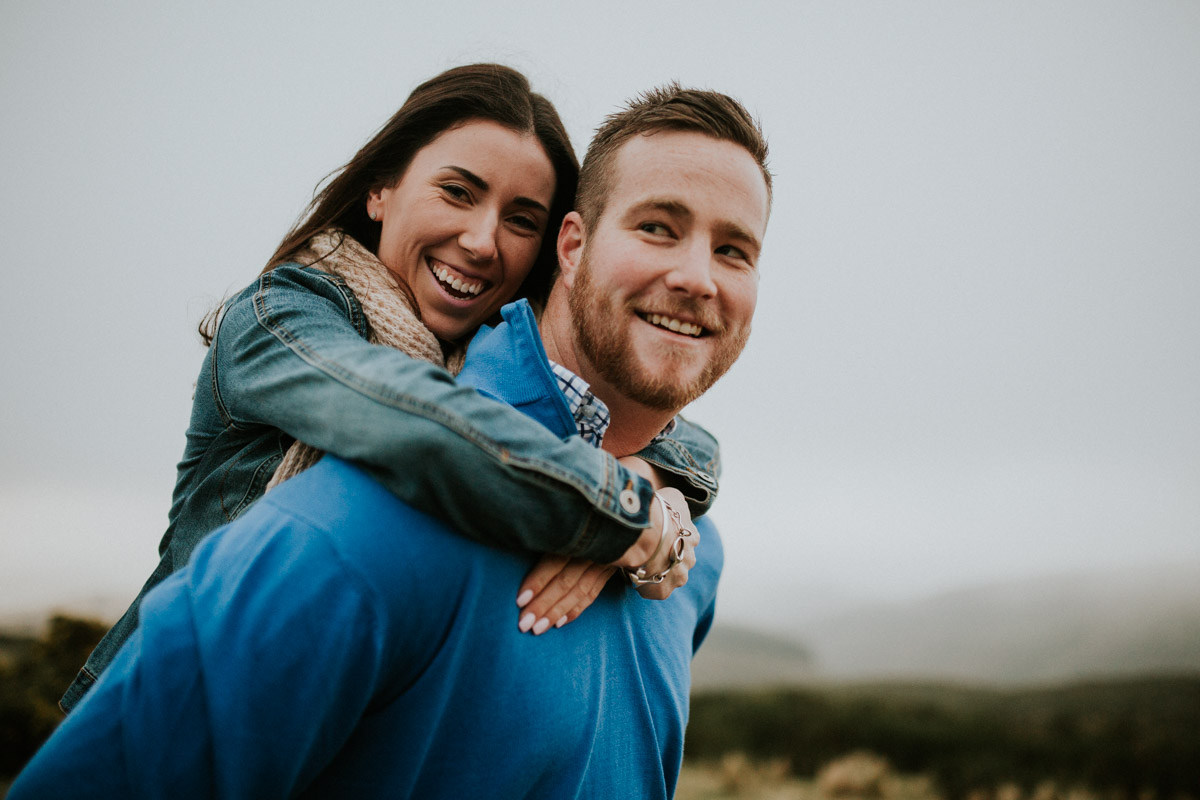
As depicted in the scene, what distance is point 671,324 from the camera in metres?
1.56

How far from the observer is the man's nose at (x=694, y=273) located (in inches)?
60.4

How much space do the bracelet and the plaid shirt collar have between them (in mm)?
193

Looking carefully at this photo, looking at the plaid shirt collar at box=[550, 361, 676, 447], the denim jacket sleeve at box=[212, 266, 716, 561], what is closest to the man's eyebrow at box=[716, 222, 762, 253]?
the plaid shirt collar at box=[550, 361, 676, 447]

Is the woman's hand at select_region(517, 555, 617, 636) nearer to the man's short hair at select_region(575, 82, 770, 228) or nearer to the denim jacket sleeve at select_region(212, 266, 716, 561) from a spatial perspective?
the denim jacket sleeve at select_region(212, 266, 716, 561)

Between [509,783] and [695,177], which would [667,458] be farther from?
[509,783]

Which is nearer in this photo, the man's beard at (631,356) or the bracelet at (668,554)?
the bracelet at (668,554)

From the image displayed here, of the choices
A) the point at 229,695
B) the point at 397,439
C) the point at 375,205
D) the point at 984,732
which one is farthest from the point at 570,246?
the point at 984,732

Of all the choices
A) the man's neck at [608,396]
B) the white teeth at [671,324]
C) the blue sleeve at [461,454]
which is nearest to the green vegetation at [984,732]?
the man's neck at [608,396]

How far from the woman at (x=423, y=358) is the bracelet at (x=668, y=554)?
0.02 meters

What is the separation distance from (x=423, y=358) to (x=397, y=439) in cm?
80

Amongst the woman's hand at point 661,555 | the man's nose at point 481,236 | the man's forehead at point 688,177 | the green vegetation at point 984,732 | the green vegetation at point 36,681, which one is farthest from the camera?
the green vegetation at point 984,732

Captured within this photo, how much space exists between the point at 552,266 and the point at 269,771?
1.50 m

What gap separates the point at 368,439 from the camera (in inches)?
44.1

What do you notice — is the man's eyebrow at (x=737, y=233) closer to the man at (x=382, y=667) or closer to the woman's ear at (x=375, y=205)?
the man at (x=382, y=667)
